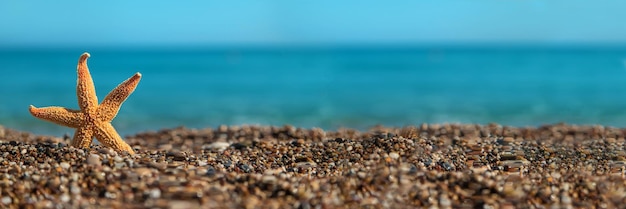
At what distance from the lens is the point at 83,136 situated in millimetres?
6426

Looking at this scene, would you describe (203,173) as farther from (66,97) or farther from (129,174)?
(66,97)

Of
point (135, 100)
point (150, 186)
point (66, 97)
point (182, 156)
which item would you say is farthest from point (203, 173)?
point (66, 97)

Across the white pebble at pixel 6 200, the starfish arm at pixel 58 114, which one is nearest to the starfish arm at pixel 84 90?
the starfish arm at pixel 58 114

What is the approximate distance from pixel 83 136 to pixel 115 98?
1.60 feet

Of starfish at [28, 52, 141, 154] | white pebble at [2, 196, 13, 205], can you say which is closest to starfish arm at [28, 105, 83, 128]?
starfish at [28, 52, 141, 154]

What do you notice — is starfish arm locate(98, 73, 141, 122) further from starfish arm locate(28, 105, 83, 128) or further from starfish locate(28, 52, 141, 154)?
starfish arm locate(28, 105, 83, 128)

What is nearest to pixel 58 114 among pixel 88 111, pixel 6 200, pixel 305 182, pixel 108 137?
pixel 88 111

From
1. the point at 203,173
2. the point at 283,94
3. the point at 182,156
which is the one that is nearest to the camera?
the point at 203,173

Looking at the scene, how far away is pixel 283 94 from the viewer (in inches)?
1202

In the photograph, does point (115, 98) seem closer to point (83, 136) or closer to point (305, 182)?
point (83, 136)

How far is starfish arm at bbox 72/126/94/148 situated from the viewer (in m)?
6.42

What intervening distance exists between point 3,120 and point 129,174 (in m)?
15.9

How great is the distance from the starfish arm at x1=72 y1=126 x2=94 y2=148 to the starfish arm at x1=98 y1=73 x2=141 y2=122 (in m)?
0.17

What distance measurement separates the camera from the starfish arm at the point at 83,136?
21.1 ft
